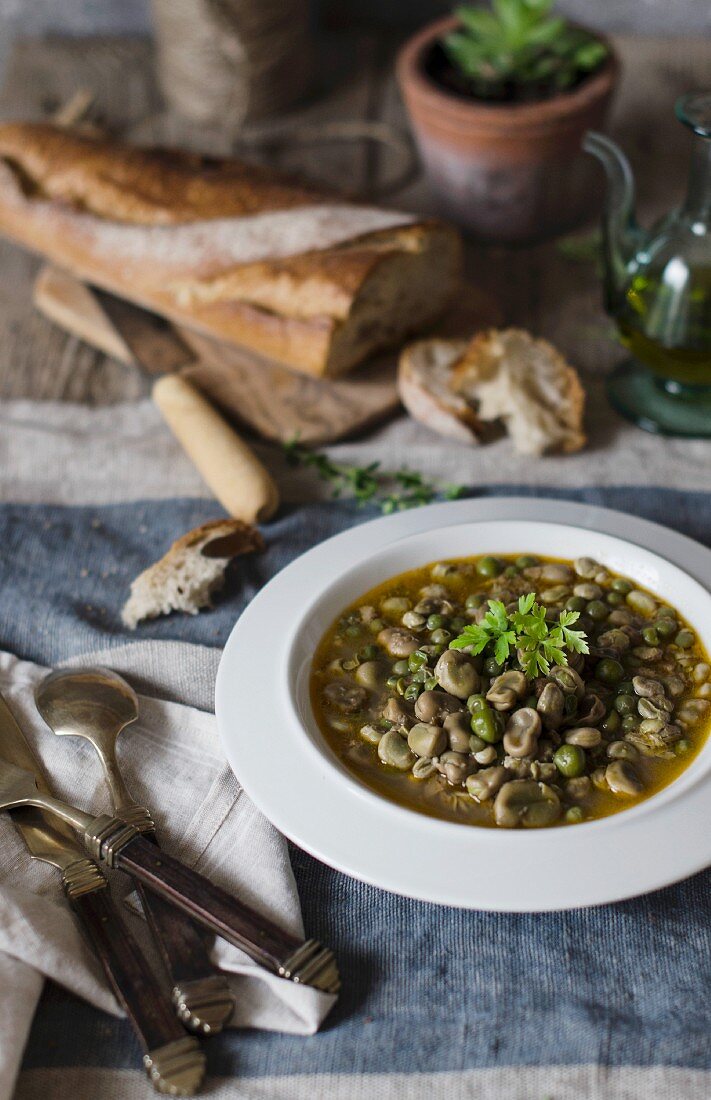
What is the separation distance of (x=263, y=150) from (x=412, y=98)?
98 centimetres

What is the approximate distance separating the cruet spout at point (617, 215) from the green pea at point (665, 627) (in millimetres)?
1181

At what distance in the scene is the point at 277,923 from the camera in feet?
6.04

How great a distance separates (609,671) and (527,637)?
19cm

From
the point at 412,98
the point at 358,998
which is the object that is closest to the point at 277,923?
the point at 358,998

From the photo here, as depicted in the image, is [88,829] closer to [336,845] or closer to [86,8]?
[336,845]

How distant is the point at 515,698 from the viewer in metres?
1.92

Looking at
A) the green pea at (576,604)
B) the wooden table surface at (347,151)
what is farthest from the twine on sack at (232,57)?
the green pea at (576,604)

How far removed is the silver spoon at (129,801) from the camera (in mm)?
1689

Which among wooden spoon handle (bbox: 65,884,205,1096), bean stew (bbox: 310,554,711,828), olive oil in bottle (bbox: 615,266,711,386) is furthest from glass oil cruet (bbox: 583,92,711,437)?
wooden spoon handle (bbox: 65,884,205,1096)

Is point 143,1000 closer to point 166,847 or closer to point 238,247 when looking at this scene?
point 166,847

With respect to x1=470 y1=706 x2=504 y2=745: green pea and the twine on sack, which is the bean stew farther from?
the twine on sack

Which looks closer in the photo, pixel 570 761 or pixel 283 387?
pixel 570 761


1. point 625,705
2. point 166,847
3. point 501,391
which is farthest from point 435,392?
point 166,847

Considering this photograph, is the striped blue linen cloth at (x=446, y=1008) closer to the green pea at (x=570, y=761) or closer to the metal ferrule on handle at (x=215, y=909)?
the metal ferrule on handle at (x=215, y=909)
